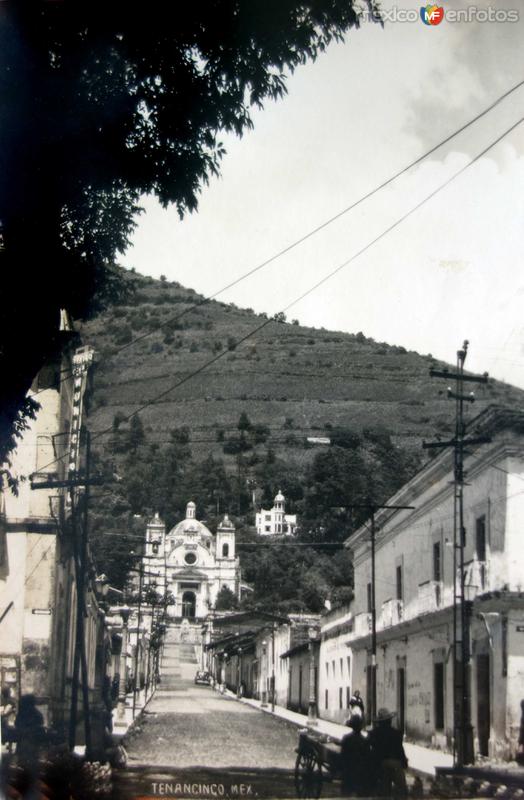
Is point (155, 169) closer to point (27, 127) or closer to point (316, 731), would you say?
point (27, 127)

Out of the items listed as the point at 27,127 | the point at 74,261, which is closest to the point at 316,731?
the point at 74,261

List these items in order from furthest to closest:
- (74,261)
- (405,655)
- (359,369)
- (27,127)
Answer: (359,369) → (405,655) → (74,261) → (27,127)

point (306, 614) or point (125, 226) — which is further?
point (306, 614)

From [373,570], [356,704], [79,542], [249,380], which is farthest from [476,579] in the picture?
[79,542]

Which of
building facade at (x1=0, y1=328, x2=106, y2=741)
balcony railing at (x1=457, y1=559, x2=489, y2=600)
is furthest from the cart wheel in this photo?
building facade at (x1=0, y1=328, x2=106, y2=741)

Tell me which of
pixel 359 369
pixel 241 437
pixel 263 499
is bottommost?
pixel 263 499

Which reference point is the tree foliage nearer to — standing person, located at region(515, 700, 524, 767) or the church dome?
the church dome

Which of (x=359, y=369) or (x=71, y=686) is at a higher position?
(x=359, y=369)
